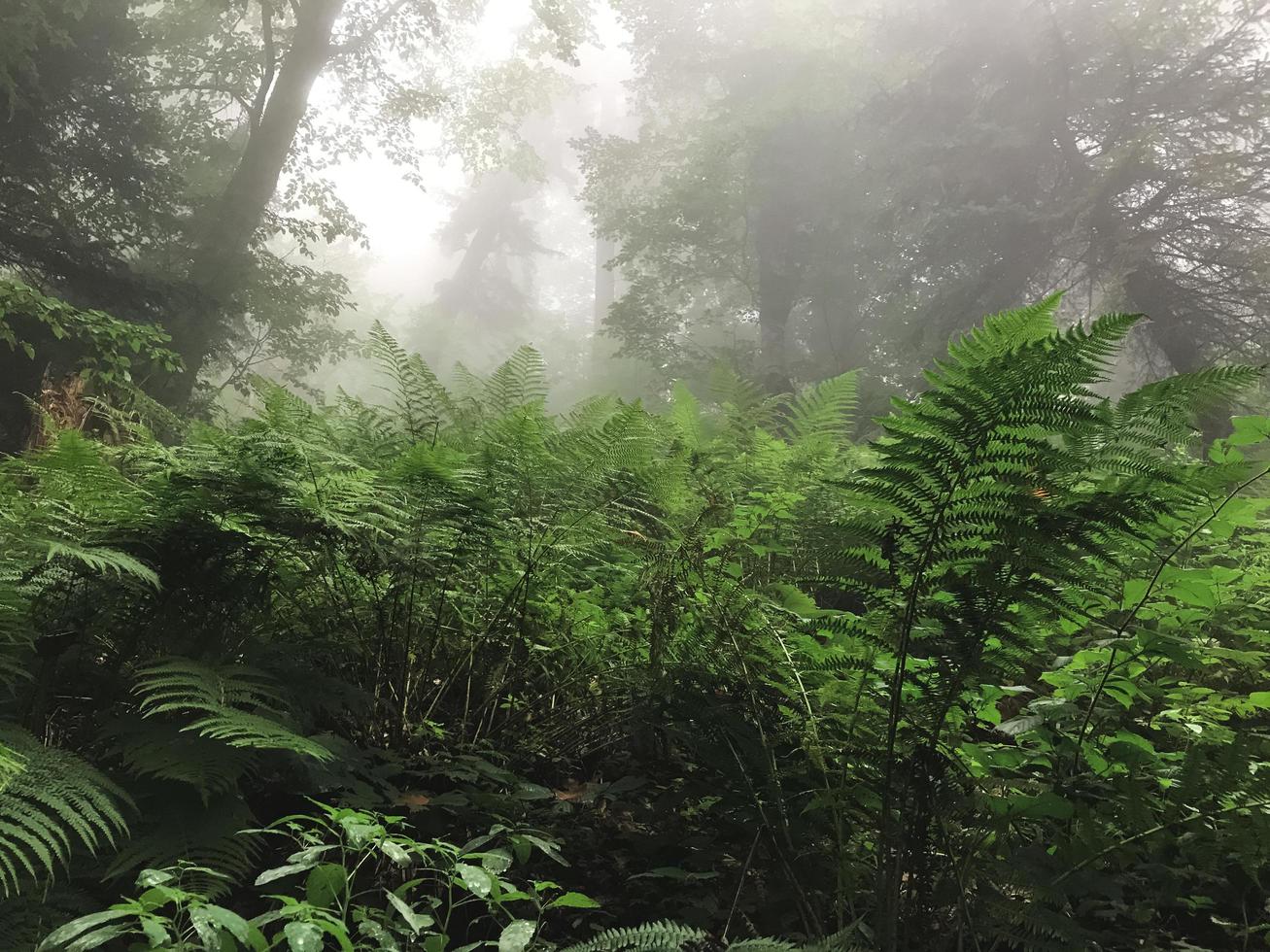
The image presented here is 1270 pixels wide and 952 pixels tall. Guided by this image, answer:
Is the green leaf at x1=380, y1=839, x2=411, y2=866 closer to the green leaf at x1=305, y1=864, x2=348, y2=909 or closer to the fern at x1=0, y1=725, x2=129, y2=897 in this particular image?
the green leaf at x1=305, y1=864, x2=348, y2=909

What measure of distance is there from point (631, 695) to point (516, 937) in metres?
0.91

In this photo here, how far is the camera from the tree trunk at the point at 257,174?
36.4 ft

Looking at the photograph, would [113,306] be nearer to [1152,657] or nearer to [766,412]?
[766,412]

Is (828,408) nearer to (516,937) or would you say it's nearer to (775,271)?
(516,937)

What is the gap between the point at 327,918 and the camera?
0.98m

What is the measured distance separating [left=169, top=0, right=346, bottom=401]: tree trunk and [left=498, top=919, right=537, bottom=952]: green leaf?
36.1ft

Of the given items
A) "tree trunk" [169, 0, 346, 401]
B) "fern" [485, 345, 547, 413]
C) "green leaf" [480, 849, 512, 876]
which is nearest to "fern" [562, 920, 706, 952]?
"green leaf" [480, 849, 512, 876]

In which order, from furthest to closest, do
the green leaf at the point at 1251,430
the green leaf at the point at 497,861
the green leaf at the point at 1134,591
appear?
the green leaf at the point at 1134,591 < the green leaf at the point at 1251,430 < the green leaf at the point at 497,861

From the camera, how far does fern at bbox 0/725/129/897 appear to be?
1024 millimetres

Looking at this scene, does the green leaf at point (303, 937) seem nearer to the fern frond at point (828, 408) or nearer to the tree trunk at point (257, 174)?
the fern frond at point (828, 408)

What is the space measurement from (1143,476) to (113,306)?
1058 centimetres

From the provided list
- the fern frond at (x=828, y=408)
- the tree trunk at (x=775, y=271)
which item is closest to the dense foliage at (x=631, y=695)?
the fern frond at (x=828, y=408)

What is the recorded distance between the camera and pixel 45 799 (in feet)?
3.54

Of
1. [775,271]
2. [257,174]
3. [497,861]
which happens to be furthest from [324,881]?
[775,271]
